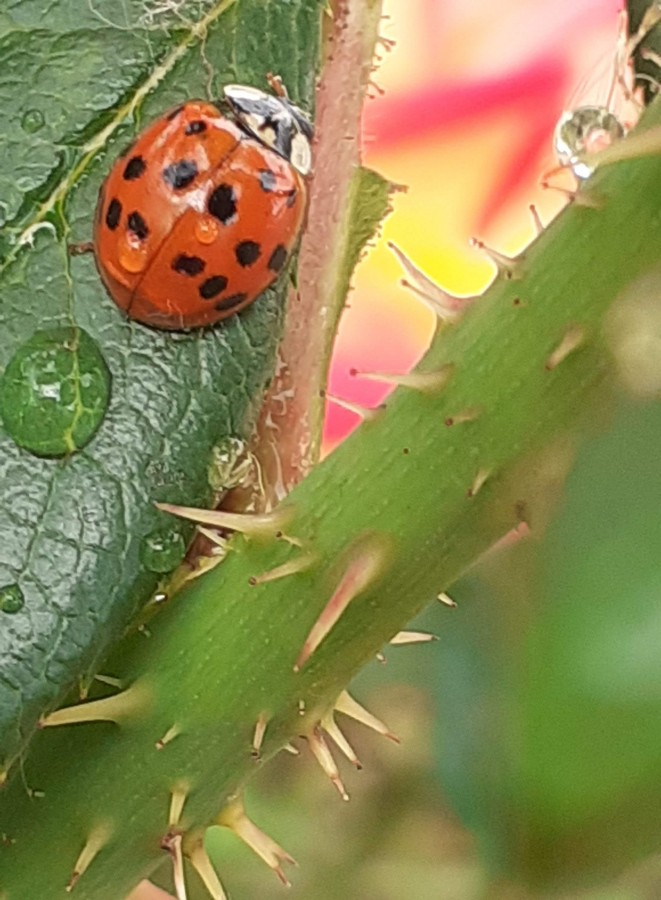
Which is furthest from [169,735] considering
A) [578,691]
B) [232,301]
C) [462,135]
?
[462,135]

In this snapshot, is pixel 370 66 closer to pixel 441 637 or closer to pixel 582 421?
pixel 582 421

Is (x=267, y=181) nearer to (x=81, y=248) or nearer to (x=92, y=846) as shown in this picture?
(x=81, y=248)

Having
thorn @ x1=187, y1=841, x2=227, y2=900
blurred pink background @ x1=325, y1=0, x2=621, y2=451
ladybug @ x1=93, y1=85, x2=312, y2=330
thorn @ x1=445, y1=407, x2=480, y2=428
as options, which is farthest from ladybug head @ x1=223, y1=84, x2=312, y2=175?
blurred pink background @ x1=325, y1=0, x2=621, y2=451

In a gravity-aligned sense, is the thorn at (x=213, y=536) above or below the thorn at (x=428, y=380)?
below

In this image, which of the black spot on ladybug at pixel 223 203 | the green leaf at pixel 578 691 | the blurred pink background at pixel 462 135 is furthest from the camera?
the blurred pink background at pixel 462 135

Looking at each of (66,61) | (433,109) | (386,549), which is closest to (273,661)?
(386,549)

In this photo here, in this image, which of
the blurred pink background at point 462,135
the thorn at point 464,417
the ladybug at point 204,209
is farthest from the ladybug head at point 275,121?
the blurred pink background at point 462,135

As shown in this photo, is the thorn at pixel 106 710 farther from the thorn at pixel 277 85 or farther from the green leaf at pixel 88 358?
the thorn at pixel 277 85
